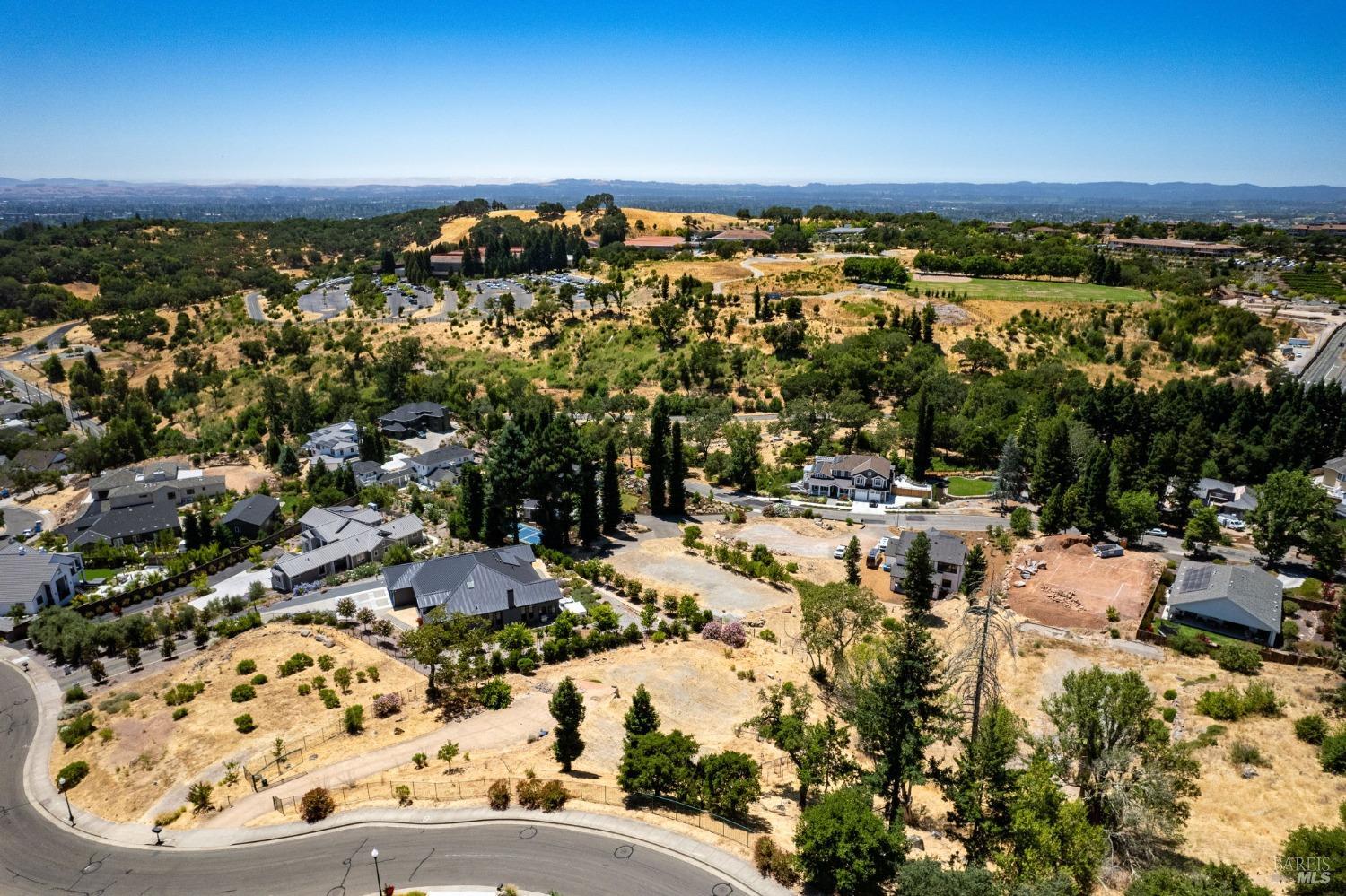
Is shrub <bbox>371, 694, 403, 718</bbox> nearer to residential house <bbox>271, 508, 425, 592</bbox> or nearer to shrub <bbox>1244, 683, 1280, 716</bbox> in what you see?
residential house <bbox>271, 508, 425, 592</bbox>

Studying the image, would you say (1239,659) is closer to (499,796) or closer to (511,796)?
(511,796)

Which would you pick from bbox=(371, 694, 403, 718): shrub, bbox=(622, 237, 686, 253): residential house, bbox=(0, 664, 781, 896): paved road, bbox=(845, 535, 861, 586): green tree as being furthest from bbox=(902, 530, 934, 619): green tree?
bbox=(622, 237, 686, 253): residential house

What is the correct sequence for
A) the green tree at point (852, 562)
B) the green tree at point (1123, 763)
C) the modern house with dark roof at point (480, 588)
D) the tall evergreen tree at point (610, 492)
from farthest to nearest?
the tall evergreen tree at point (610, 492) < the green tree at point (852, 562) < the modern house with dark roof at point (480, 588) < the green tree at point (1123, 763)

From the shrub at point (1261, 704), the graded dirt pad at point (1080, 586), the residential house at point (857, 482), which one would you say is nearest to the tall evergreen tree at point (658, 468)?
the residential house at point (857, 482)

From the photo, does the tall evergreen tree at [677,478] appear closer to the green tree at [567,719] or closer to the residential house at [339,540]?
the residential house at [339,540]

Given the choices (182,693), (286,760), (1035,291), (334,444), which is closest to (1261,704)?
(286,760)

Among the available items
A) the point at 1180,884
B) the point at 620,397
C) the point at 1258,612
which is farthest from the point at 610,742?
the point at 620,397

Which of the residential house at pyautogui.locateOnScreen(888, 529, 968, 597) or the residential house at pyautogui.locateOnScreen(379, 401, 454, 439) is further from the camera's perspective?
the residential house at pyautogui.locateOnScreen(379, 401, 454, 439)
